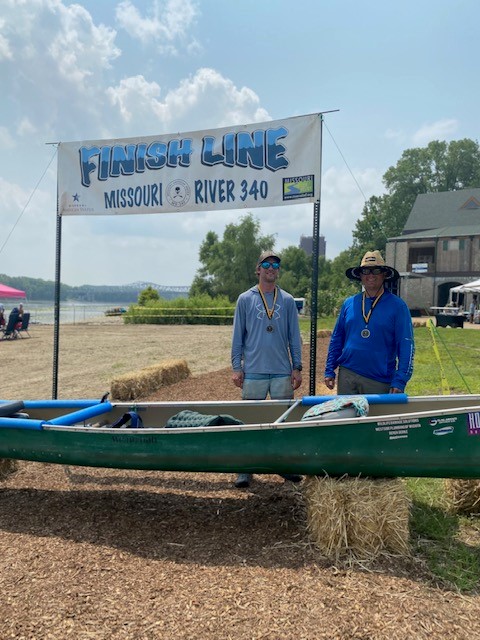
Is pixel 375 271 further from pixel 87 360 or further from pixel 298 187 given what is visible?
pixel 87 360

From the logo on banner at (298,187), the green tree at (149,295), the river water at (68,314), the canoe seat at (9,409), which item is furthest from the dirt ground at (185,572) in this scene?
the green tree at (149,295)

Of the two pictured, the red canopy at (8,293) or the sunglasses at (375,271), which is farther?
the red canopy at (8,293)

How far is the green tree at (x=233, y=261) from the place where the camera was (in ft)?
197

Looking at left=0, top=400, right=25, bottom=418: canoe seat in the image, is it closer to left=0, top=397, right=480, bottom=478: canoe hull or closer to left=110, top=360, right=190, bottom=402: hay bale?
→ left=0, top=397, right=480, bottom=478: canoe hull

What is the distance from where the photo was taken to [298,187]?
577 cm

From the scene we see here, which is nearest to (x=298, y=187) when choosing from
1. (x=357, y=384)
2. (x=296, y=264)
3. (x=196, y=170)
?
(x=196, y=170)

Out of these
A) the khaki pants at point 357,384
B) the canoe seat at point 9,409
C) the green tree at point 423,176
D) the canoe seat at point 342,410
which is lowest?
the canoe seat at point 9,409

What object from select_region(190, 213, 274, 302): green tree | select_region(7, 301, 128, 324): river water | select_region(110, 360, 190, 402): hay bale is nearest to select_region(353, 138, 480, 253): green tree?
select_region(190, 213, 274, 302): green tree

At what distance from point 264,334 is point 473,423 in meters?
1.89

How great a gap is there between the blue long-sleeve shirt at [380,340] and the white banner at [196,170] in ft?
A: 6.04

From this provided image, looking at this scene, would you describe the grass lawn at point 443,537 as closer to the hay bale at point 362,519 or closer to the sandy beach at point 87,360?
the hay bale at point 362,519

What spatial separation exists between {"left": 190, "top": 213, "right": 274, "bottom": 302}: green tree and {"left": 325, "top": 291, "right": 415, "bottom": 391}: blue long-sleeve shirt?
176ft

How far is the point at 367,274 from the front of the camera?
14.0ft

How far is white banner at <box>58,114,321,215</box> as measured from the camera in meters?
5.77
